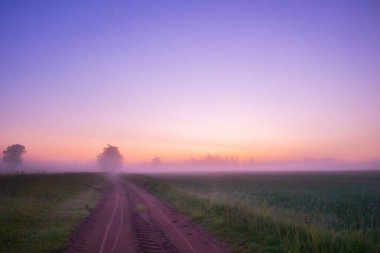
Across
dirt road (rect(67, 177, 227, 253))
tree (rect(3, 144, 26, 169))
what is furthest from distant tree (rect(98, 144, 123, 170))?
dirt road (rect(67, 177, 227, 253))

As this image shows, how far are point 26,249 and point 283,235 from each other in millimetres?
8797

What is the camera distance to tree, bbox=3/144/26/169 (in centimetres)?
11344

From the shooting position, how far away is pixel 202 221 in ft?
50.1

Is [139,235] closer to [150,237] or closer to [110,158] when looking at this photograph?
[150,237]

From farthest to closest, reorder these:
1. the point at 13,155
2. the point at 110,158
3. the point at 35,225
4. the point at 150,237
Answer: the point at 110,158
the point at 13,155
the point at 35,225
the point at 150,237

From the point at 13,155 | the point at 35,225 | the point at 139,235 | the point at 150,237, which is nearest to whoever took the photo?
the point at 150,237

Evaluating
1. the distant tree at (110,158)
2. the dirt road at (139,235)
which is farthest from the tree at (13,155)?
the dirt road at (139,235)

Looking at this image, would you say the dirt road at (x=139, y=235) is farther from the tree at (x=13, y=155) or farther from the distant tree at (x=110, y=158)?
the distant tree at (x=110, y=158)

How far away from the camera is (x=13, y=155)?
11419cm

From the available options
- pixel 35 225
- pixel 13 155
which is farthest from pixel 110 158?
pixel 35 225

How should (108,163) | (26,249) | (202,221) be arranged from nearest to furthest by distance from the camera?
(26,249) < (202,221) < (108,163)

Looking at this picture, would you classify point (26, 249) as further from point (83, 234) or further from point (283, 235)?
point (283, 235)

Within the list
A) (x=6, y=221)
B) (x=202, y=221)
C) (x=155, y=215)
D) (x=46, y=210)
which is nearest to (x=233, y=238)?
(x=202, y=221)

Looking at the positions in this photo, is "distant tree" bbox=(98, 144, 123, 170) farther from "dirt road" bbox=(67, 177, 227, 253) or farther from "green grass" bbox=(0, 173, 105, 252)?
"dirt road" bbox=(67, 177, 227, 253)
